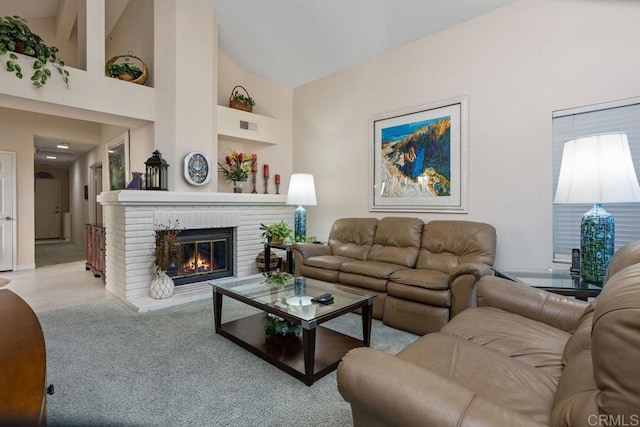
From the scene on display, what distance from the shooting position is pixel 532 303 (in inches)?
67.6

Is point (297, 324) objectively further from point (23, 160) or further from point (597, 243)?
point (23, 160)

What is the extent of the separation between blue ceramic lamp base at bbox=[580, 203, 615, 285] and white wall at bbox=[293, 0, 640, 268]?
0.68m

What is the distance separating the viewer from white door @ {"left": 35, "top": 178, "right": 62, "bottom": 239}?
9359 millimetres

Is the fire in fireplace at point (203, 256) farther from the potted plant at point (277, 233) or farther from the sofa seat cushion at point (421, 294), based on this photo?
the sofa seat cushion at point (421, 294)

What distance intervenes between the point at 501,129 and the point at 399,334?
2.17 metres

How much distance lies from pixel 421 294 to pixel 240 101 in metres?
3.73

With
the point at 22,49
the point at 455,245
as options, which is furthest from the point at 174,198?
the point at 455,245

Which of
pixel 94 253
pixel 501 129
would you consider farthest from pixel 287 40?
pixel 94 253

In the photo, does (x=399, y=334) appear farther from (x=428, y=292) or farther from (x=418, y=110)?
(x=418, y=110)

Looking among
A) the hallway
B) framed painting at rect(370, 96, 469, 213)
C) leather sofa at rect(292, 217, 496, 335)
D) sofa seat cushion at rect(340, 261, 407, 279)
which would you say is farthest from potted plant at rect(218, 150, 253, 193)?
the hallway

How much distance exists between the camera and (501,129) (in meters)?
3.06

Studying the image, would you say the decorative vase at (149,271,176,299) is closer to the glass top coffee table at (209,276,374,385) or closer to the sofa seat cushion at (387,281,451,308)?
the glass top coffee table at (209,276,374,385)

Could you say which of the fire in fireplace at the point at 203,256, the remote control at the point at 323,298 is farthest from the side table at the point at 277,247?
the remote control at the point at 323,298

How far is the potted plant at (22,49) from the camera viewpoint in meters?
2.97
